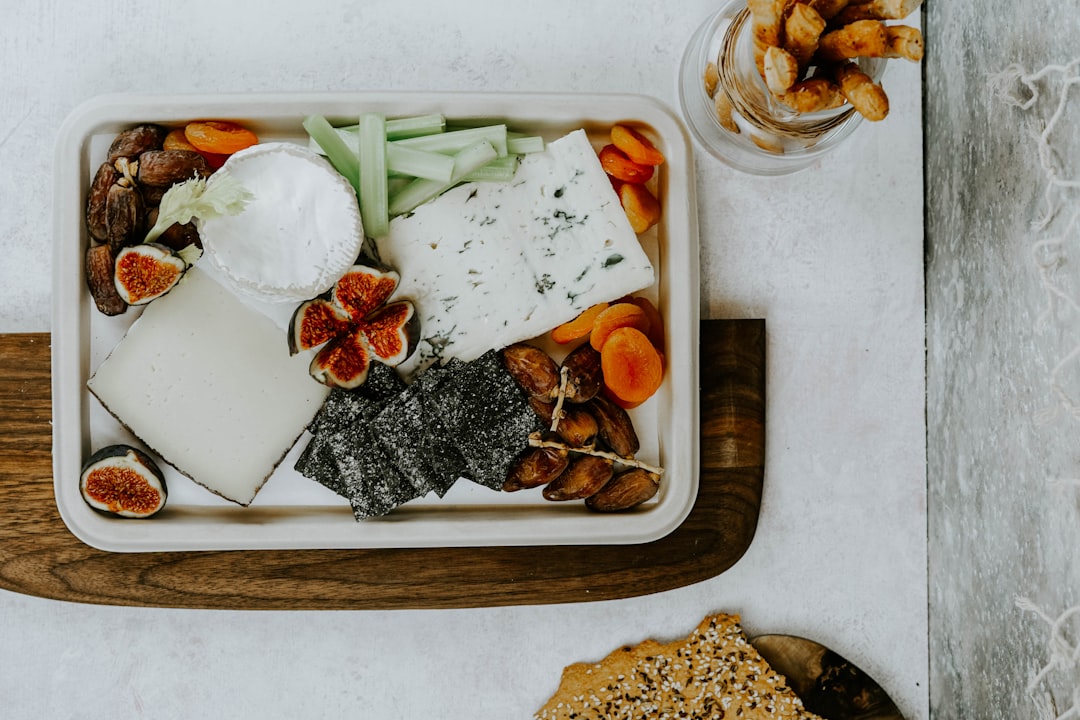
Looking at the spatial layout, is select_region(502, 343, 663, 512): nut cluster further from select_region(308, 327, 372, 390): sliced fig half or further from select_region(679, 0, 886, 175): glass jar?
select_region(679, 0, 886, 175): glass jar

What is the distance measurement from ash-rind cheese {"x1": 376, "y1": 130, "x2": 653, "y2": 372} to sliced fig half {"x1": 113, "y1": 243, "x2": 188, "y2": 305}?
16.5 inches

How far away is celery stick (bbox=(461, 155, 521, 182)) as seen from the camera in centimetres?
174

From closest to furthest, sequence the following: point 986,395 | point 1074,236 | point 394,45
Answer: point 1074,236 < point 986,395 < point 394,45

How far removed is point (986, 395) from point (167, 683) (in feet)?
6.23

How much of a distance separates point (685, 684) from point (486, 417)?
2.54 ft

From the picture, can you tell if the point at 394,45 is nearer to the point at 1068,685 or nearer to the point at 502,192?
the point at 502,192

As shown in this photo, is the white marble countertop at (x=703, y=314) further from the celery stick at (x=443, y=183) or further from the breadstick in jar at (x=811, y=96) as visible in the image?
the breadstick in jar at (x=811, y=96)

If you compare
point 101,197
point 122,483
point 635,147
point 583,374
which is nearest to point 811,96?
point 635,147

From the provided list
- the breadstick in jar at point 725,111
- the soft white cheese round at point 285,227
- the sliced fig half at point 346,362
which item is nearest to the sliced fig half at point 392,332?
the sliced fig half at point 346,362

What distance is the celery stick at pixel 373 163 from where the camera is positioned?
1.72 m

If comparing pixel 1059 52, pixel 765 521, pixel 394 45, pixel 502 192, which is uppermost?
pixel 394 45

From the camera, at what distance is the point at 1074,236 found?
4.66 feet

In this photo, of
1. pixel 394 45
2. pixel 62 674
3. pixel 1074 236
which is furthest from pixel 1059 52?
pixel 62 674

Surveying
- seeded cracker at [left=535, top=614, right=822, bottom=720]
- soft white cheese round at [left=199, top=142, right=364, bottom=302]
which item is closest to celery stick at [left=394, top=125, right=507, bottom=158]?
soft white cheese round at [left=199, top=142, right=364, bottom=302]
